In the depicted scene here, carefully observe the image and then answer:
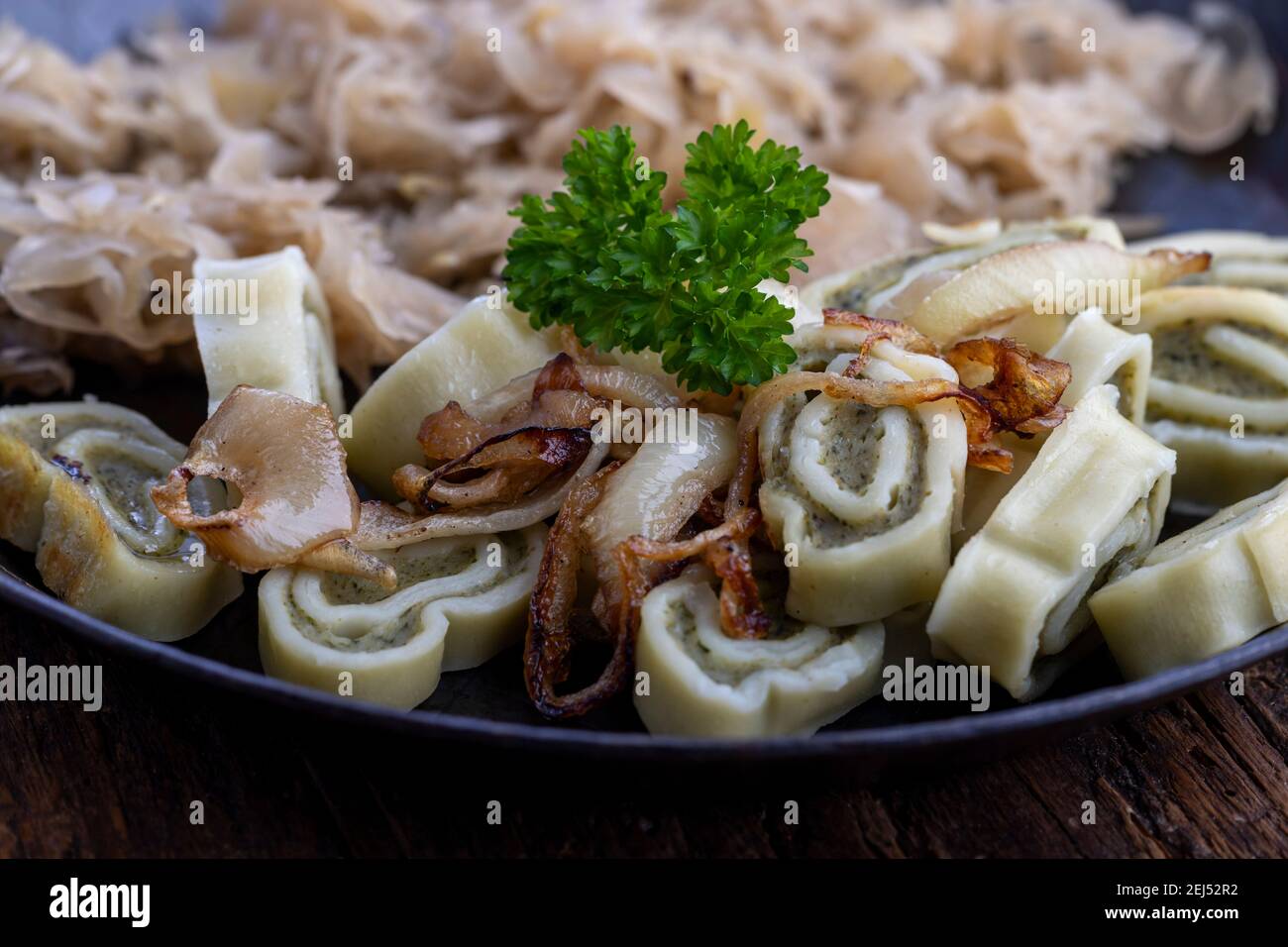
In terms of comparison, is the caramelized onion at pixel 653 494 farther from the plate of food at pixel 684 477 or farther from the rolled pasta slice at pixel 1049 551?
the rolled pasta slice at pixel 1049 551

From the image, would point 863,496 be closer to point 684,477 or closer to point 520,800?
point 684,477

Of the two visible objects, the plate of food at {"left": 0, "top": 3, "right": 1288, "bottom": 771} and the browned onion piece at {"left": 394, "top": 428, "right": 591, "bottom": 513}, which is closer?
the plate of food at {"left": 0, "top": 3, "right": 1288, "bottom": 771}

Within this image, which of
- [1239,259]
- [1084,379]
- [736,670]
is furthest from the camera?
[1239,259]

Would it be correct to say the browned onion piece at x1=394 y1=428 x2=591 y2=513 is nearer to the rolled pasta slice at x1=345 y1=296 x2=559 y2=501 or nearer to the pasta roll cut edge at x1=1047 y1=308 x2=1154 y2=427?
the rolled pasta slice at x1=345 y1=296 x2=559 y2=501

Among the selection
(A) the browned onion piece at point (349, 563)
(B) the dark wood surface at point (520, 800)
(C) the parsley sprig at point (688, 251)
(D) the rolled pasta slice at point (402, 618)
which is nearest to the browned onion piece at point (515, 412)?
(C) the parsley sprig at point (688, 251)

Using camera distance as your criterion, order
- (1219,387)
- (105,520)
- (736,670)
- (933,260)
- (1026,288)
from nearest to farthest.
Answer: (736,670) < (105,520) < (1026,288) < (1219,387) < (933,260)

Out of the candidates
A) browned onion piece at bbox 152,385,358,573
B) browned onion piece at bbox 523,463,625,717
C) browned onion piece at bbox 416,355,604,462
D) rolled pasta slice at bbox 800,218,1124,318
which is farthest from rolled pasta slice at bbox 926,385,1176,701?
browned onion piece at bbox 152,385,358,573

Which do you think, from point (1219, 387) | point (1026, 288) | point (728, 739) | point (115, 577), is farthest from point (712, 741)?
point (1219, 387)

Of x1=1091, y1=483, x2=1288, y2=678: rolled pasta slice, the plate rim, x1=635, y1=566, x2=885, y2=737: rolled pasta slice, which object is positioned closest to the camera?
the plate rim
